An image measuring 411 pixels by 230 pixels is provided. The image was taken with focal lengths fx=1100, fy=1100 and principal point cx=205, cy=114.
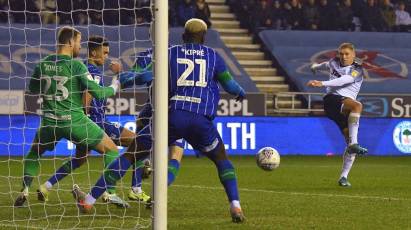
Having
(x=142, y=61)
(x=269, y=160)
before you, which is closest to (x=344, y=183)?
(x=269, y=160)

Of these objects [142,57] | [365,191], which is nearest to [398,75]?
[365,191]

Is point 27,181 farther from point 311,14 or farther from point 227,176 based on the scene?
point 311,14

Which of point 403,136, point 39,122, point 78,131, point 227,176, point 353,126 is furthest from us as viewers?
point 403,136

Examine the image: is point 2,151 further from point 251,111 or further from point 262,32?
point 262,32

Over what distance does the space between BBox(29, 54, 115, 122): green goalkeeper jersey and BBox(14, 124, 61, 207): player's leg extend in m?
0.19

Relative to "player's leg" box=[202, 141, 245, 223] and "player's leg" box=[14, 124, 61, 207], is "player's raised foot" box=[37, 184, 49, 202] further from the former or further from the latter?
"player's leg" box=[202, 141, 245, 223]

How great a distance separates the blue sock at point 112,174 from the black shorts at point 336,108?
6.08m

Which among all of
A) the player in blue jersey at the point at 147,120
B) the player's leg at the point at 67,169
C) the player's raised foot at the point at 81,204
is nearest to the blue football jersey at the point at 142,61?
the player in blue jersey at the point at 147,120

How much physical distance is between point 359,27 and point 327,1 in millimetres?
1354

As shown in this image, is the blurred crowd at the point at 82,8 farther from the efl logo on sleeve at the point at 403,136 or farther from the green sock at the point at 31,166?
the green sock at the point at 31,166

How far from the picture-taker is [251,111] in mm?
23328

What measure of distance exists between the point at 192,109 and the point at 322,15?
20637 mm

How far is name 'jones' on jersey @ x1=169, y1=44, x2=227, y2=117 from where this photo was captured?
9.27 meters

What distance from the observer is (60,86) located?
33.4 ft
